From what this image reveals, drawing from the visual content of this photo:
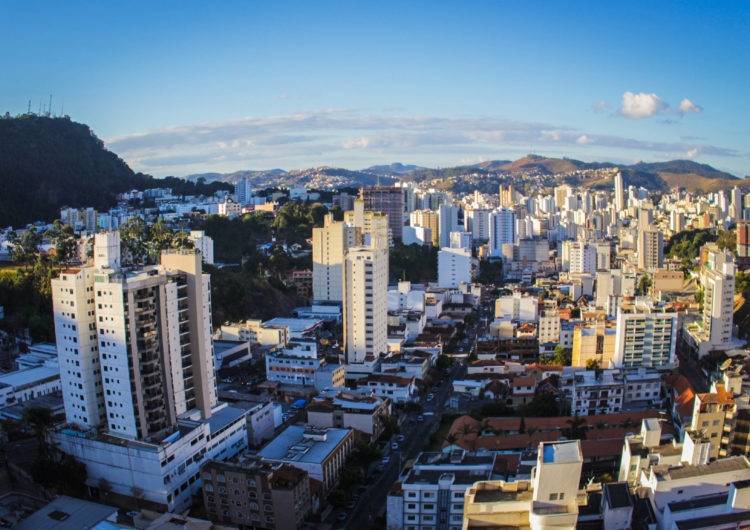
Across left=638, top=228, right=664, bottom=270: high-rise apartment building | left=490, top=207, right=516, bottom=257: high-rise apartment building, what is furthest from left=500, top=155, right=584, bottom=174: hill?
left=638, top=228, right=664, bottom=270: high-rise apartment building

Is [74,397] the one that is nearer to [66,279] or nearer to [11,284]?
[66,279]

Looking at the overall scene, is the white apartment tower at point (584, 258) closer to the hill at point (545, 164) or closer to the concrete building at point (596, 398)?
the concrete building at point (596, 398)

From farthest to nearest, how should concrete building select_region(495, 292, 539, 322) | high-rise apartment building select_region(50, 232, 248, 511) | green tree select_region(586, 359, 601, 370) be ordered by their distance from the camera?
concrete building select_region(495, 292, 539, 322) → green tree select_region(586, 359, 601, 370) → high-rise apartment building select_region(50, 232, 248, 511)

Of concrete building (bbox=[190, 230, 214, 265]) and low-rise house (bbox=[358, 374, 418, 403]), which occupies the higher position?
concrete building (bbox=[190, 230, 214, 265])

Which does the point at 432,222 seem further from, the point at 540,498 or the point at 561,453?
the point at 540,498

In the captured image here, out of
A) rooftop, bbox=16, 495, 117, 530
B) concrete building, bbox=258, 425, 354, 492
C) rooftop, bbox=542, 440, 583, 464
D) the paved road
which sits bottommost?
the paved road

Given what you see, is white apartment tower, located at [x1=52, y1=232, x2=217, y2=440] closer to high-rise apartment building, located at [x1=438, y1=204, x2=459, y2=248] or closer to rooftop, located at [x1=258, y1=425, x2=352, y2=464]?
rooftop, located at [x1=258, y1=425, x2=352, y2=464]
